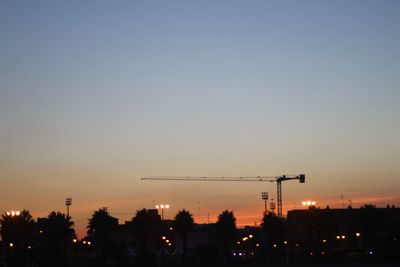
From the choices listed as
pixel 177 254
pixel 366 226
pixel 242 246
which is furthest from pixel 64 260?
pixel 242 246

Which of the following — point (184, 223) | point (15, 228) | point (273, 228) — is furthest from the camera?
point (273, 228)

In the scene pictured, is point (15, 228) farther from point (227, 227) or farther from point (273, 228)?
point (273, 228)

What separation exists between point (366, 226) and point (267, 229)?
76.9ft

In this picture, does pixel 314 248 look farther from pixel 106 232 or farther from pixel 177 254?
pixel 106 232

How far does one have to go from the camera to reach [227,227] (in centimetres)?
12675

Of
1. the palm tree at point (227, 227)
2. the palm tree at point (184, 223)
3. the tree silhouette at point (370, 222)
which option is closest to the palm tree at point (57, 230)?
the palm tree at point (184, 223)

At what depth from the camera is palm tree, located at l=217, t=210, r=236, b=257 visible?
416 ft

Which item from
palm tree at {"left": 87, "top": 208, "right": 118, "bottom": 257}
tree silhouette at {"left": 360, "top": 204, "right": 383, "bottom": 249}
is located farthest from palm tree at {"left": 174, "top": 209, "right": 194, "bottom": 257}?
tree silhouette at {"left": 360, "top": 204, "right": 383, "bottom": 249}

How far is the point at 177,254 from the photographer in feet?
465

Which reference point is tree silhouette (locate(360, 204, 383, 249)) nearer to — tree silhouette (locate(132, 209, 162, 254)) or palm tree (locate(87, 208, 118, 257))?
tree silhouette (locate(132, 209, 162, 254))

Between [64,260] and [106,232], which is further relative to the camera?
[106,232]

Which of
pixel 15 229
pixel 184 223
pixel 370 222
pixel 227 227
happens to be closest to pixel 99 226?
pixel 15 229

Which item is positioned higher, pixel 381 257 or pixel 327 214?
pixel 327 214

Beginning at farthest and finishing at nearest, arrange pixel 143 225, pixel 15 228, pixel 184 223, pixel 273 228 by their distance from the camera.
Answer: pixel 273 228 < pixel 184 223 < pixel 143 225 < pixel 15 228
